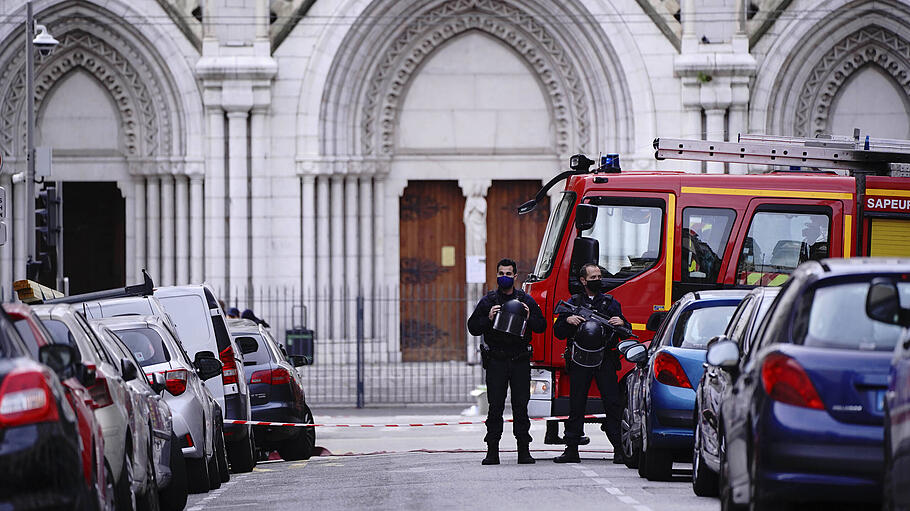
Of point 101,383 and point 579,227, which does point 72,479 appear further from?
point 579,227

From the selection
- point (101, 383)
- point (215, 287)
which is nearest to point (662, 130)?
point (215, 287)

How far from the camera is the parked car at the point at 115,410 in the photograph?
32.4 feet

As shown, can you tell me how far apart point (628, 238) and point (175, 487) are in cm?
767

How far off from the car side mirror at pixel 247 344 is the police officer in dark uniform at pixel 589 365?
4027mm

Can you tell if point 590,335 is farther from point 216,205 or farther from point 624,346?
point 216,205

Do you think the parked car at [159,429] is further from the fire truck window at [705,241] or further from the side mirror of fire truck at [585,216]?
the fire truck window at [705,241]

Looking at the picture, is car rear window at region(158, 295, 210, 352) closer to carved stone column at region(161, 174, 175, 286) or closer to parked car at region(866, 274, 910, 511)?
parked car at region(866, 274, 910, 511)

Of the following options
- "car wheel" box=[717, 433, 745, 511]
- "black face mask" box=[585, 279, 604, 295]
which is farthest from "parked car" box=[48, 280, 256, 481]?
"car wheel" box=[717, 433, 745, 511]

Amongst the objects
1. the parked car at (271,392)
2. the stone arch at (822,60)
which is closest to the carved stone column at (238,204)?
the stone arch at (822,60)

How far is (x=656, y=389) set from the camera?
1409 cm

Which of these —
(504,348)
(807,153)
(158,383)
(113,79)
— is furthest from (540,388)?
(113,79)

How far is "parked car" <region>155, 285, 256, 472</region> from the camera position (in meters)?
16.8

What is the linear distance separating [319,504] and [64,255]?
19211mm

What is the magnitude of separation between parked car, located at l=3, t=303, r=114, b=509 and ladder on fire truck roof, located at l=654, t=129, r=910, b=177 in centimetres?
1075
